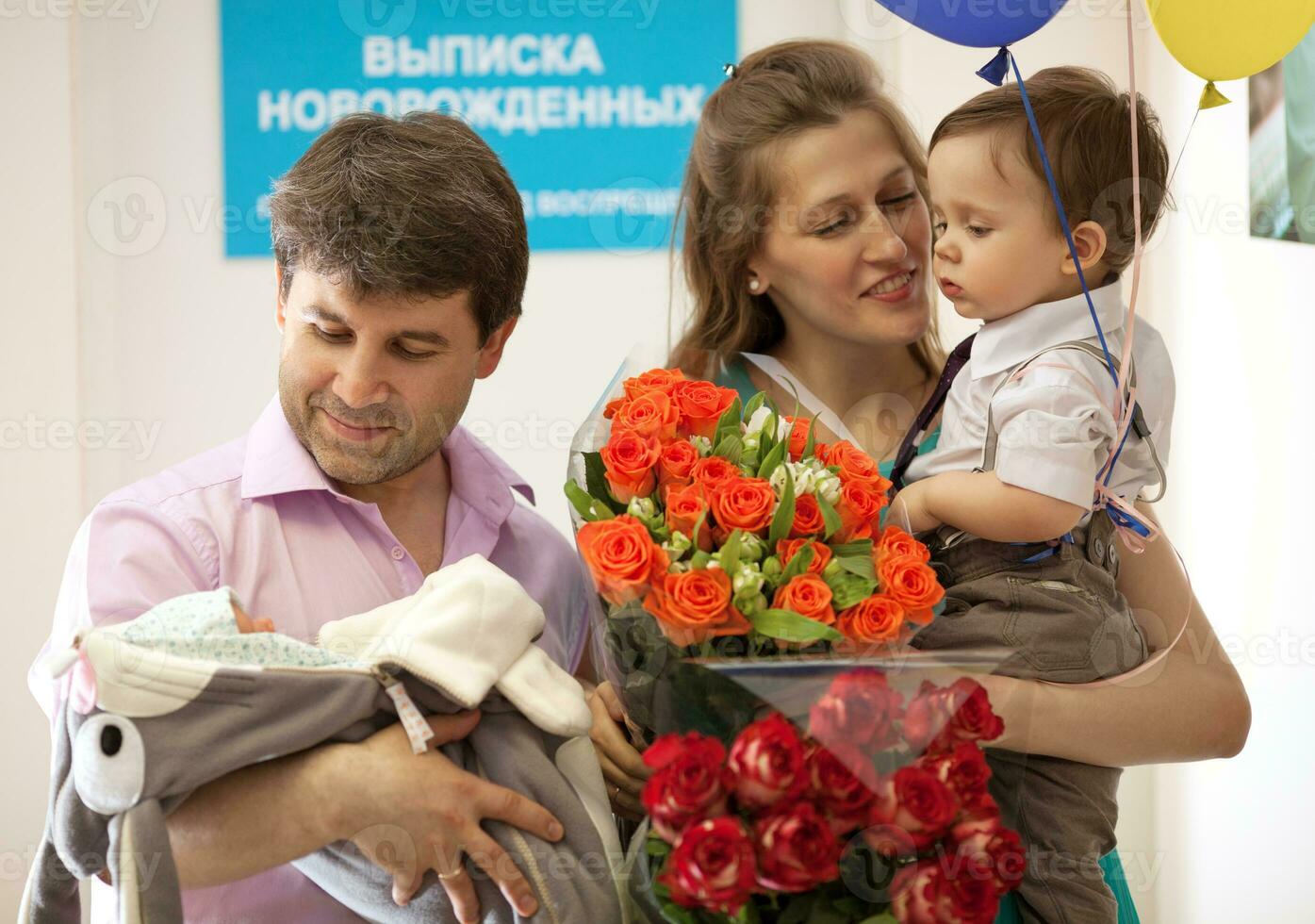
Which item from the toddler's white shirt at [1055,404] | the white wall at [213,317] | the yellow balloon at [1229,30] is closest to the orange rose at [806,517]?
the toddler's white shirt at [1055,404]

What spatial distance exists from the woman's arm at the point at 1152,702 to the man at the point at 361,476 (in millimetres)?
604

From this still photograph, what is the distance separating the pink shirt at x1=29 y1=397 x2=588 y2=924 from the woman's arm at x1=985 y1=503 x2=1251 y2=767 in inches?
23.8

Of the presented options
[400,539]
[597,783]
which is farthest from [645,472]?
[400,539]

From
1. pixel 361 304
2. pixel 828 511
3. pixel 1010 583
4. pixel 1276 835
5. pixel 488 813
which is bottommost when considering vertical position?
pixel 1276 835

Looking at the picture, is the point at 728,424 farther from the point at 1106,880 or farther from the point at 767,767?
the point at 1106,880

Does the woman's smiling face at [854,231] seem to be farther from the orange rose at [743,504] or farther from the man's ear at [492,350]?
A: the orange rose at [743,504]

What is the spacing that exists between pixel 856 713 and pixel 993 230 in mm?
773

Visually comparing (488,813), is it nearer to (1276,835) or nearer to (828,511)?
(828,511)

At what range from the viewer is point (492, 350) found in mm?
1674

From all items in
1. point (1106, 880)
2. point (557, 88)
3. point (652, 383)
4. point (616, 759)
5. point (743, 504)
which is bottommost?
point (1106, 880)

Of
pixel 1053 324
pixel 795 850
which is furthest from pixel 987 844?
pixel 1053 324

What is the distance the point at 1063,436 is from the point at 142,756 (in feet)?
3.49

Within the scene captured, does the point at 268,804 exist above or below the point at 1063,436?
below

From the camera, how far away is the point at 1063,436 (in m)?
1.47
